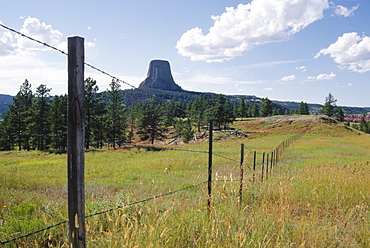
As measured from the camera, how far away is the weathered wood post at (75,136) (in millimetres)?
2164

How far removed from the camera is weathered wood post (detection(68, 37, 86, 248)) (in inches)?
85.2

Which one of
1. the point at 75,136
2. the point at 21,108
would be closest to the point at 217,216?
the point at 75,136

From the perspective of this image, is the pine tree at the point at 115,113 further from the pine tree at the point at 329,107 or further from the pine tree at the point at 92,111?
the pine tree at the point at 329,107

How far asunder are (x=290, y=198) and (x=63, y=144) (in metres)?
43.1

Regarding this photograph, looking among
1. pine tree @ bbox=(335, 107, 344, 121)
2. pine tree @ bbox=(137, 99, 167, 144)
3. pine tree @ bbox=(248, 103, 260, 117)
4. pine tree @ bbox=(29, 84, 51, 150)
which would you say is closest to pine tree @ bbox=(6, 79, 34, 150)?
pine tree @ bbox=(29, 84, 51, 150)

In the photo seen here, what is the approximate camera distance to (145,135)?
179 feet

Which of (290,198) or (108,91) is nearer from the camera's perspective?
(290,198)

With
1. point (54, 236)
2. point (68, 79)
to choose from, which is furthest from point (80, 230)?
point (54, 236)

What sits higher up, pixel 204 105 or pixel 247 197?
pixel 204 105

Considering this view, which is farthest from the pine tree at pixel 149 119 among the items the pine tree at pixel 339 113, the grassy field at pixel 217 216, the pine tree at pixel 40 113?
the pine tree at pixel 339 113

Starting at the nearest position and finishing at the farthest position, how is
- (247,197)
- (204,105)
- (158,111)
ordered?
(247,197) < (158,111) < (204,105)

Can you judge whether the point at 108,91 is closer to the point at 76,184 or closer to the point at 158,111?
the point at 158,111

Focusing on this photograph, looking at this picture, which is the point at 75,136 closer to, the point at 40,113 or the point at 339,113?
the point at 40,113

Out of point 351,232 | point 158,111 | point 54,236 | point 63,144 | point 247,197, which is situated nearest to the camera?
point 54,236
